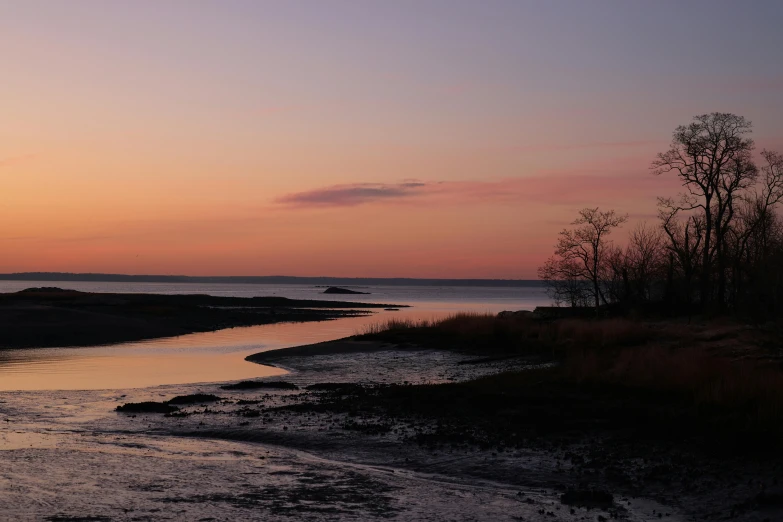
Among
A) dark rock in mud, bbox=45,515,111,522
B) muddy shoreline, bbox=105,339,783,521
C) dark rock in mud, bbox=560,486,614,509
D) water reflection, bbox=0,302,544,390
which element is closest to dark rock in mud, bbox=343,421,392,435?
muddy shoreline, bbox=105,339,783,521

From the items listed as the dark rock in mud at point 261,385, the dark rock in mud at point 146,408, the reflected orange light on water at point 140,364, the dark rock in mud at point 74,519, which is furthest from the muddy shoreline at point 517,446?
the dark rock in mud at point 74,519

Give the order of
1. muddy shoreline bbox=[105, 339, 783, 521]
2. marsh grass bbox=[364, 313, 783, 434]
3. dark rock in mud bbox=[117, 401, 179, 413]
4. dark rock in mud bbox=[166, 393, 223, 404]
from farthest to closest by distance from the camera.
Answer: dark rock in mud bbox=[166, 393, 223, 404]
dark rock in mud bbox=[117, 401, 179, 413]
marsh grass bbox=[364, 313, 783, 434]
muddy shoreline bbox=[105, 339, 783, 521]

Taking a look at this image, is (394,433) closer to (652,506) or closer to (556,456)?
(556,456)

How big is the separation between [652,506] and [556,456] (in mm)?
3397

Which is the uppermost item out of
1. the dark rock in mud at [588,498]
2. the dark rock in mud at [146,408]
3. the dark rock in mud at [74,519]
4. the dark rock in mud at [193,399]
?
the dark rock in mud at [74,519]

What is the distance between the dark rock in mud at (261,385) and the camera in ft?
90.5

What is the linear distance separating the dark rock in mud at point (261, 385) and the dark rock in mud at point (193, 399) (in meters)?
2.89

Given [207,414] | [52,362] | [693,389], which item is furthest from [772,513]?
[52,362]

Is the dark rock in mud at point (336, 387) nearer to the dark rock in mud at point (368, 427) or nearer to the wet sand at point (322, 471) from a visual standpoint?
the wet sand at point (322, 471)

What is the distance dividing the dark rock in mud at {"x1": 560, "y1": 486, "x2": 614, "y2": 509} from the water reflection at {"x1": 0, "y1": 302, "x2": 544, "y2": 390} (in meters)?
19.9

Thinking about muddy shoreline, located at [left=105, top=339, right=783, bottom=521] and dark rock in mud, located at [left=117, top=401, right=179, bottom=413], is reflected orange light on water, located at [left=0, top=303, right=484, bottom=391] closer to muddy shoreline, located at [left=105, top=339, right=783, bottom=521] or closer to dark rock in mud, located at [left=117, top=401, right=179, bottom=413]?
muddy shoreline, located at [left=105, top=339, right=783, bottom=521]

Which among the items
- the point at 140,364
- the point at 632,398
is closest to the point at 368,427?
the point at 632,398

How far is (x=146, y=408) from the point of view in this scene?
859 inches

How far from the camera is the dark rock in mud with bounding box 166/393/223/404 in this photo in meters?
23.6
